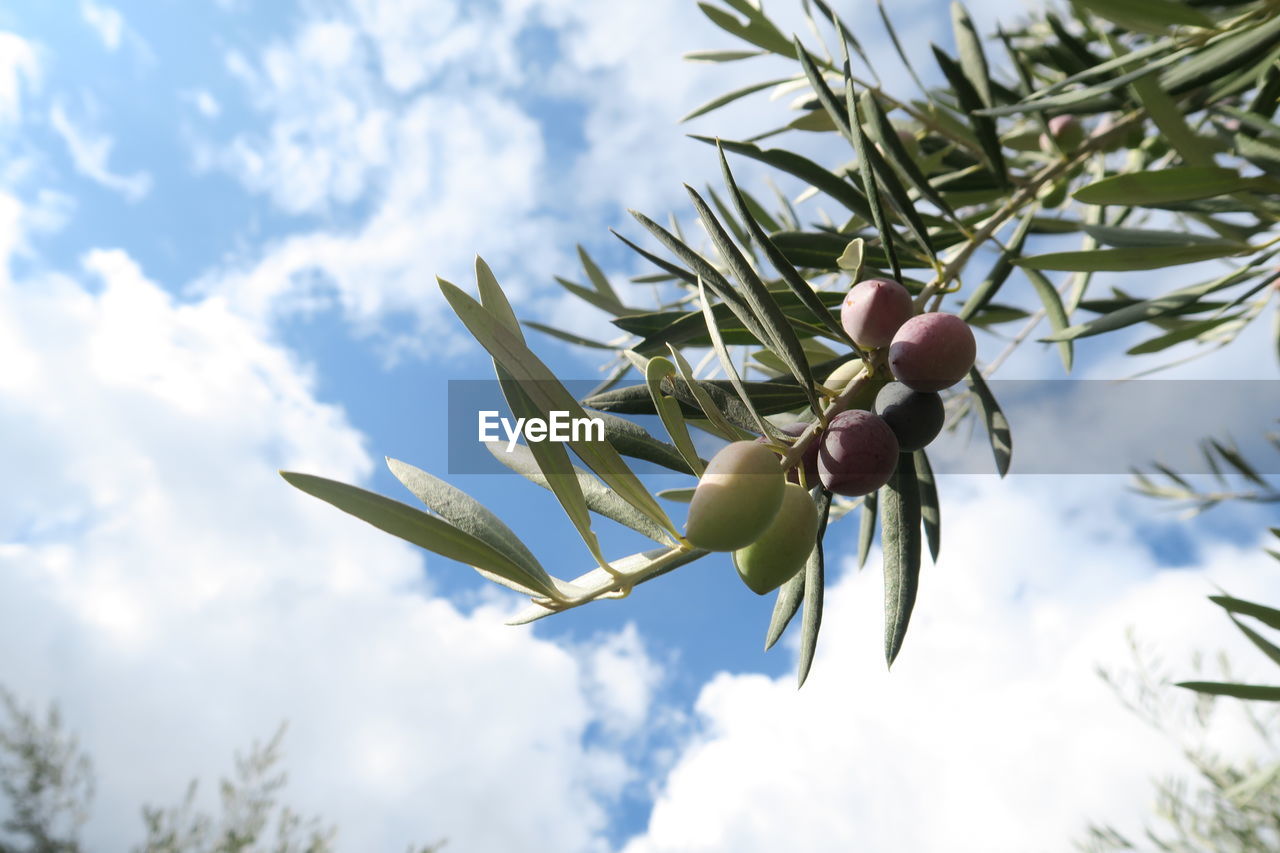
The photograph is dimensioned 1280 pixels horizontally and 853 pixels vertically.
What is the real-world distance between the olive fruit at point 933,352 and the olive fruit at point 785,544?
0.40 feet

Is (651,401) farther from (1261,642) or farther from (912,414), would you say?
(1261,642)

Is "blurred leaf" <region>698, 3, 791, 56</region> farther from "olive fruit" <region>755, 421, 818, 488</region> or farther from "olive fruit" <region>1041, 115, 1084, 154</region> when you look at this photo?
"olive fruit" <region>755, 421, 818, 488</region>

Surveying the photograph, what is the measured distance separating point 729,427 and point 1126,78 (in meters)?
0.43

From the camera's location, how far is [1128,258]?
2.48ft

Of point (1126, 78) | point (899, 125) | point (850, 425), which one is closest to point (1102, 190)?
point (1126, 78)

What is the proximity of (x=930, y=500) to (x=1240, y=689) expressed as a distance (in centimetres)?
31

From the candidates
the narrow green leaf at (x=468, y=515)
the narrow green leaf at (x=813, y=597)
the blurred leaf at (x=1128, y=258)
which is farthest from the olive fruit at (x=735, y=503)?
the blurred leaf at (x=1128, y=258)

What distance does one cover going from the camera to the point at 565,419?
0.54 meters

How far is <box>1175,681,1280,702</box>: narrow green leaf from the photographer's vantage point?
734mm

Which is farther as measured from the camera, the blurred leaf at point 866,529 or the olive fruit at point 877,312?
the blurred leaf at point 866,529

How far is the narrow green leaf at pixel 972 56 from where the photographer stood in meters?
1.13

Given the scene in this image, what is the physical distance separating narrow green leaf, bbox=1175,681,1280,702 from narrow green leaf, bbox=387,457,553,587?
1.87 feet

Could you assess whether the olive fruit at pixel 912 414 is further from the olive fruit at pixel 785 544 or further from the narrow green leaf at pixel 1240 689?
the narrow green leaf at pixel 1240 689

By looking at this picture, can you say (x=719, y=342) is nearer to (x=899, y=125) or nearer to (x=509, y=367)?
(x=509, y=367)
